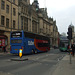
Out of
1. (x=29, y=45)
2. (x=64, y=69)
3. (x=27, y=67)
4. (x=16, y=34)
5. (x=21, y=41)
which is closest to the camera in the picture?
(x=64, y=69)

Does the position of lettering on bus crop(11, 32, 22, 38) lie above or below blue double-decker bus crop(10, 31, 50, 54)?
above

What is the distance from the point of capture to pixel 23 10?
42500 millimetres

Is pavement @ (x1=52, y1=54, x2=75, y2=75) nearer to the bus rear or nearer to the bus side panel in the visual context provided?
the bus rear

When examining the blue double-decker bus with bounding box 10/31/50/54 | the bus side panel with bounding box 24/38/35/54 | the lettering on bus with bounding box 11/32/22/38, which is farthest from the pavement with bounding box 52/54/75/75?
the bus side panel with bounding box 24/38/35/54

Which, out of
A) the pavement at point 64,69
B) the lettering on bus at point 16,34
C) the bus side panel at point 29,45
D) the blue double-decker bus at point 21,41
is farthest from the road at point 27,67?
the bus side panel at point 29,45

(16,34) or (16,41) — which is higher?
(16,34)

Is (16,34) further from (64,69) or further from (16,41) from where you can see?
(64,69)

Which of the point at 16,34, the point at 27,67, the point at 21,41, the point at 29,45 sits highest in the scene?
the point at 16,34

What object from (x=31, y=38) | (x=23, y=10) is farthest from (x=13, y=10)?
(x=31, y=38)

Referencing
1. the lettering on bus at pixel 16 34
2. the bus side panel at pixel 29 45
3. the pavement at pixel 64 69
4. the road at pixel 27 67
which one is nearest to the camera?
the pavement at pixel 64 69

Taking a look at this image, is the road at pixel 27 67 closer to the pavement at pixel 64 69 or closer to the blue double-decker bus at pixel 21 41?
the pavement at pixel 64 69

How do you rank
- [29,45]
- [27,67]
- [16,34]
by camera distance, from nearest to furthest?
[27,67]
[16,34]
[29,45]

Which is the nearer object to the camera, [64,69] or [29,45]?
[64,69]

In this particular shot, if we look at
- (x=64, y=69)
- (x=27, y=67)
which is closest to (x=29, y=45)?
(x=27, y=67)
